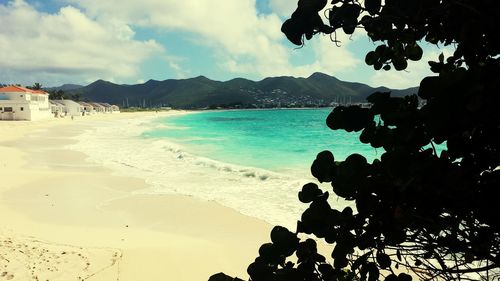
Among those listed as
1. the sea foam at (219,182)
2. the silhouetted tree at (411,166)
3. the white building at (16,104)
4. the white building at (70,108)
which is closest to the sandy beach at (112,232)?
the sea foam at (219,182)

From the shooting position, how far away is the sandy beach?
6.32 metres

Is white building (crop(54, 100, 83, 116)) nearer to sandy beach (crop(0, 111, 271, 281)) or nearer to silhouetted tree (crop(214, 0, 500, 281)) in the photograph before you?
sandy beach (crop(0, 111, 271, 281))

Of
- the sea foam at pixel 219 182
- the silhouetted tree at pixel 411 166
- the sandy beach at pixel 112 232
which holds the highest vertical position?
the silhouetted tree at pixel 411 166

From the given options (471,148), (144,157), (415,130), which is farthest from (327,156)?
(144,157)

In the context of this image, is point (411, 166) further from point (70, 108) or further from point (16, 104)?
point (70, 108)

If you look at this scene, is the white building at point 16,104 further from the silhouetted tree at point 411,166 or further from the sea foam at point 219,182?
the silhouetted tree at point 411,166

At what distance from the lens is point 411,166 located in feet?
3.83

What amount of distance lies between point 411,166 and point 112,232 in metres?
8.66

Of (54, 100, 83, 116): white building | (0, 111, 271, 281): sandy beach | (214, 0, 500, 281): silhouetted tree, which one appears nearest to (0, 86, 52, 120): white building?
(54, 100, 83, 116): white building

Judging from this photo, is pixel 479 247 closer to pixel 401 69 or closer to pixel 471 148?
pixel 471 148

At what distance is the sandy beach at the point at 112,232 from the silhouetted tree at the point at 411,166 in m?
5.40

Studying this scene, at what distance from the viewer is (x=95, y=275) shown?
19.7 feet

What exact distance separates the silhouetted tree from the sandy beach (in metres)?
5.40

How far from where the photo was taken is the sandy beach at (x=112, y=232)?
6.32 m
